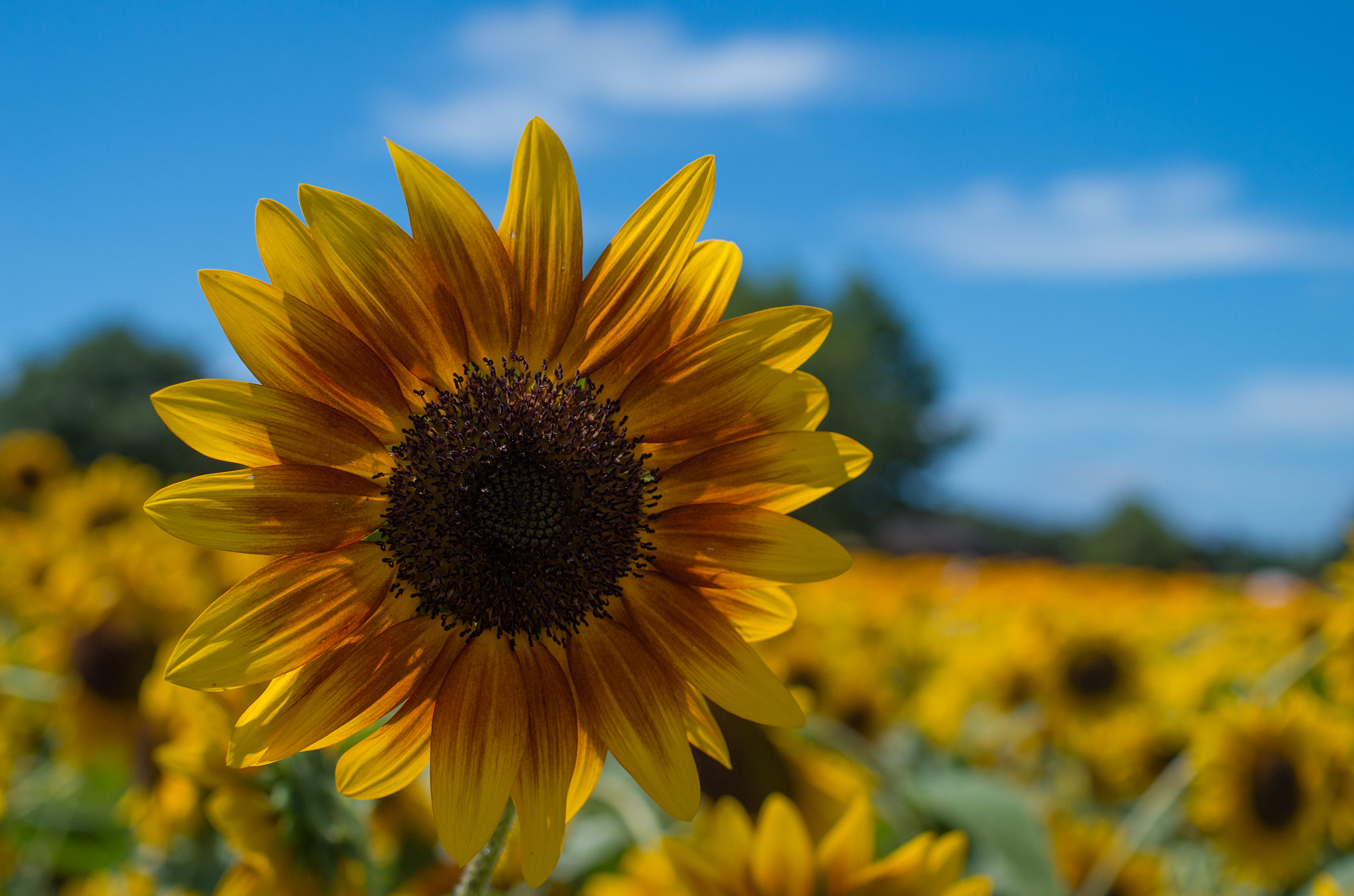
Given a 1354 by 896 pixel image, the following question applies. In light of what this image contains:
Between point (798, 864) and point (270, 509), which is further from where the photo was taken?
point (798, 864)

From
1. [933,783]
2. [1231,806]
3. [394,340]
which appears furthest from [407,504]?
[1231,806]

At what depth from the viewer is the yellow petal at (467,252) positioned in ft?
4.03

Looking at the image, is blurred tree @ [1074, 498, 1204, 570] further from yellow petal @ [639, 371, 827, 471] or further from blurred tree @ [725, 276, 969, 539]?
yellow petal @ [639, 371, 827, 471]

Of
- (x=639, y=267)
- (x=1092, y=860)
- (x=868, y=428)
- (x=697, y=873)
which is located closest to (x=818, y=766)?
(x=697, y=873)

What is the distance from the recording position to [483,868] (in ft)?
3.45

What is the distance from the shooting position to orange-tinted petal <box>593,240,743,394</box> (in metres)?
1.30

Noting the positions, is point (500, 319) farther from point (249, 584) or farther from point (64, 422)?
point (64, 422)

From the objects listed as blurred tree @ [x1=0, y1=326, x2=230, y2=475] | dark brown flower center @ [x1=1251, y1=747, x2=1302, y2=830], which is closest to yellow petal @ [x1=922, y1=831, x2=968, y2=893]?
dark brown flower center @ [x1=1251, y1=747, x2=1302, y2=830]

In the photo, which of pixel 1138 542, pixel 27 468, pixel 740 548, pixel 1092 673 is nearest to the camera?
pixel 740 548

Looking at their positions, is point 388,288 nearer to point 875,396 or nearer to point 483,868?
point 483,868

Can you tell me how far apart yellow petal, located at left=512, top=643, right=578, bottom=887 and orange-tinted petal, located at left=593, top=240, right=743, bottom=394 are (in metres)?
0.45

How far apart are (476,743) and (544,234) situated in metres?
0.68

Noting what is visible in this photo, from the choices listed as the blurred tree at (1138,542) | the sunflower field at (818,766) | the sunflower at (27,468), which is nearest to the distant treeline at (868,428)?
the blurred tree at (1138,542)

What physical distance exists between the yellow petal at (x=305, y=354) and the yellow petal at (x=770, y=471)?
41cm
